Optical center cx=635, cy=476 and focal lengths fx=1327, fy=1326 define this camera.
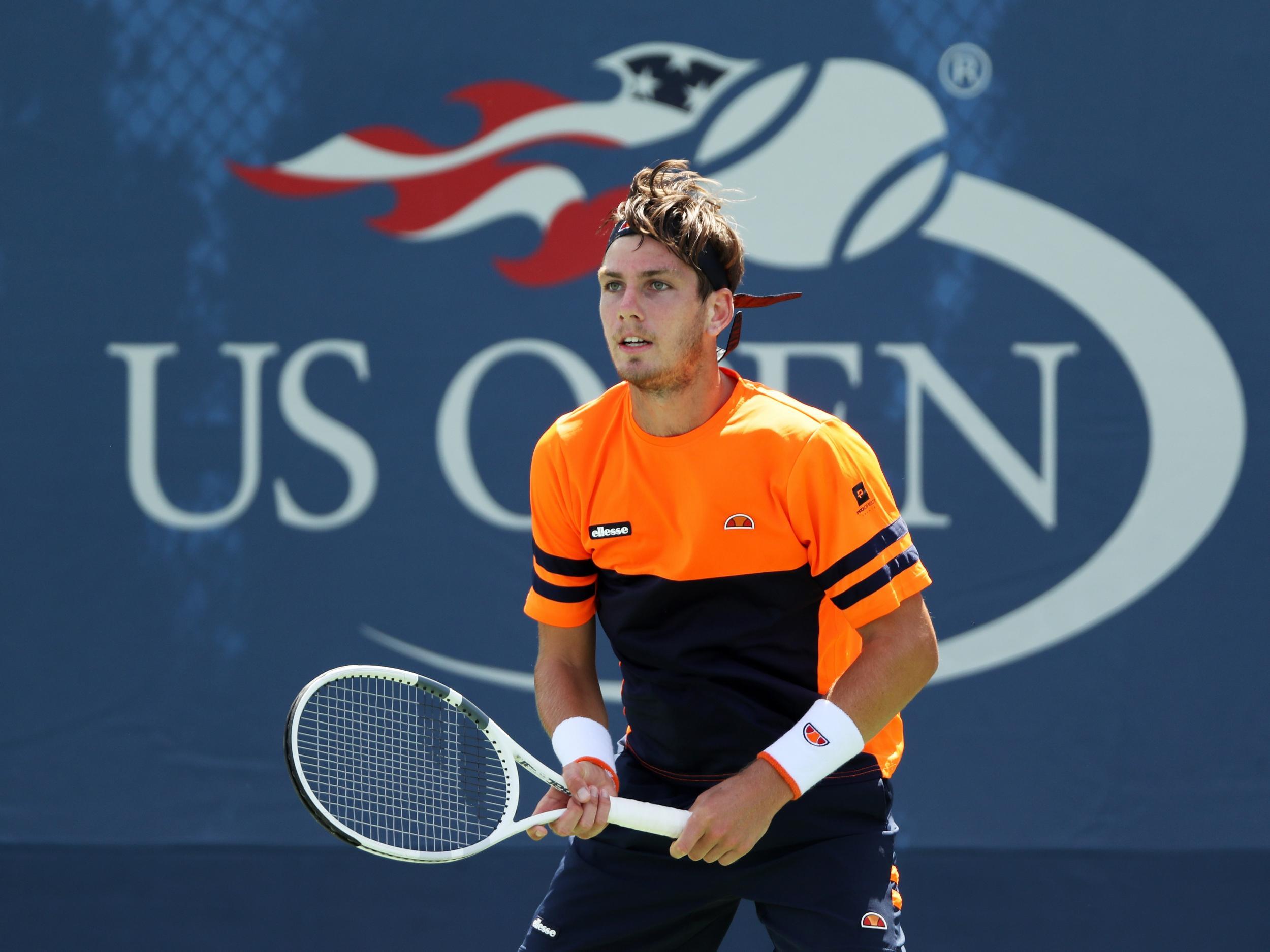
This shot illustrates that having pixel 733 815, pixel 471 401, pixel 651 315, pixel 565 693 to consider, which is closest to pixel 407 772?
pixel 565 693

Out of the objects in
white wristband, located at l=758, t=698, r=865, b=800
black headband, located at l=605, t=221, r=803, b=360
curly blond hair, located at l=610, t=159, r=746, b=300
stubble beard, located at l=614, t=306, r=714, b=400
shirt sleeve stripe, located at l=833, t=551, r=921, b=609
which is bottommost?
white wristband, located at l=758, t=698, r=865, b=800

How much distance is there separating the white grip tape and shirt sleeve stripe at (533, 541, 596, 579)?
9.9 inches

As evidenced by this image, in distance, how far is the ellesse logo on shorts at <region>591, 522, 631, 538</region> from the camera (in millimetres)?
2217

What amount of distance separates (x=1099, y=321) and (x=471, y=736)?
6.38ft

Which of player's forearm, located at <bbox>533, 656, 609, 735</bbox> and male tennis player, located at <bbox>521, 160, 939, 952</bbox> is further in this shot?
player's forearm, located at <bbox>533, 656, 609, 735</bbox>

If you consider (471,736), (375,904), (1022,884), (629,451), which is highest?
(629,451)

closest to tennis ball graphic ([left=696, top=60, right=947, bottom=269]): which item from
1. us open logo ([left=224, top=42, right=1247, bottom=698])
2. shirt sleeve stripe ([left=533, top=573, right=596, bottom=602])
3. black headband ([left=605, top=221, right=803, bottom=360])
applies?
us open logo ([left=224, top=42, right=1247, bottom=698])

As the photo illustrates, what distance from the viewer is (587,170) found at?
3.54 meters

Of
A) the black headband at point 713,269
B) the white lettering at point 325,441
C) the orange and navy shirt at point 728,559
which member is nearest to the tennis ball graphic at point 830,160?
the white lettering at point 325,441

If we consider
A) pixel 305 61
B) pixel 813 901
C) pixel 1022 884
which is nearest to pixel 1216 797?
pixel 1022 884

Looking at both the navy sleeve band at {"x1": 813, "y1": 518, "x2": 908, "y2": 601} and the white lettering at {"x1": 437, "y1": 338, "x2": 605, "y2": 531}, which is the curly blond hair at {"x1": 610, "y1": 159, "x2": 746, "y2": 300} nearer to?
the navy sleeve band at {"x1": 813, "y1": 518, "x2": 908, "y2": 601}

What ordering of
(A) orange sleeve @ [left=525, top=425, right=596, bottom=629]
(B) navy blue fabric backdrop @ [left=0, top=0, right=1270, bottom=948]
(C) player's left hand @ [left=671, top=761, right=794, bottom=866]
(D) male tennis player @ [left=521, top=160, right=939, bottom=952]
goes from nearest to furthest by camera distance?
1. (C) player's left hand @ [left=671, top=761, right=794, bottom=866]
2. (D) male tennis player @ [left=521, top=160, right=939, bottom=952]
3. (A) orange sleeve @ [left=525, top=425, right=596, bottom=629]
4. (B) navy blue fabric backdrop @ [left=0, top=0, right=1270, bottom=948]

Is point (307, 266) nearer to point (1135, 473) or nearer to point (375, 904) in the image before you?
point (375, 904)

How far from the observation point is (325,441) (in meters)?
3.55
